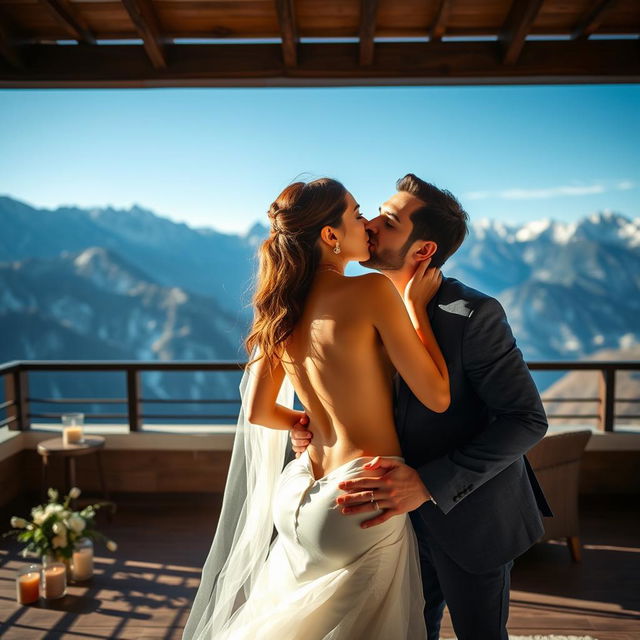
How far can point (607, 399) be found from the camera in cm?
454

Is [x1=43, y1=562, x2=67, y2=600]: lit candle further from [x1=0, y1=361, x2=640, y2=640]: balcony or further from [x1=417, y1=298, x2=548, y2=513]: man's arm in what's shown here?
[x1=417, y1=298, x2=548, y2=513]: man's arm

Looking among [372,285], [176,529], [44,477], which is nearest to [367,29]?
[372,285]

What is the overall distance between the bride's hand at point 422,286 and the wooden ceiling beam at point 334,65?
→ 7.88ft

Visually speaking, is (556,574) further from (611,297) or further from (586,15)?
(611,297)

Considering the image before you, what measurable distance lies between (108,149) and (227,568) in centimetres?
5607

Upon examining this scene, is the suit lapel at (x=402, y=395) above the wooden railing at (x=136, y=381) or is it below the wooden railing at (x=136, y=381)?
above

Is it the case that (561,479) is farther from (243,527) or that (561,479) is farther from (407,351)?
(407,351)

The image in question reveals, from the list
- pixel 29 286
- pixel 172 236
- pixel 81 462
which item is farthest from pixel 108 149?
pixel 81 462

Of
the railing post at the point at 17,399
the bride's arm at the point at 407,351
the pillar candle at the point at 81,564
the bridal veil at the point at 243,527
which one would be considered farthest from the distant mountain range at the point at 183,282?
the bride's arm at the point at 407,351

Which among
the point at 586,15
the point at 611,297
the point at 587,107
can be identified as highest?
the point at 587,107

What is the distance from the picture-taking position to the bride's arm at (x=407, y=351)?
1424mm

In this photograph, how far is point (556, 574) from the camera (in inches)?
133

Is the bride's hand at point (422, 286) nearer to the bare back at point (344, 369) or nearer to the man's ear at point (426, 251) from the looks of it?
the man's ear at point (426, 251)

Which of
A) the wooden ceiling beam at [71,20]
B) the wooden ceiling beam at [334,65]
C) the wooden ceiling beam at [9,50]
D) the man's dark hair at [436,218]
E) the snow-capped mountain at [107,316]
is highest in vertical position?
the wooden ceiling beam at [71,20]
